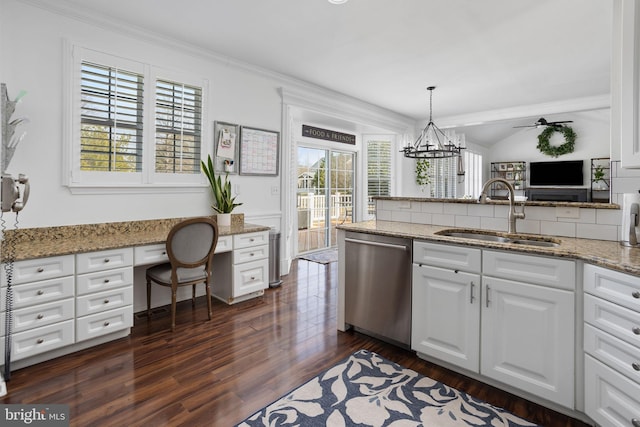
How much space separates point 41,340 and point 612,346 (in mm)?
3206

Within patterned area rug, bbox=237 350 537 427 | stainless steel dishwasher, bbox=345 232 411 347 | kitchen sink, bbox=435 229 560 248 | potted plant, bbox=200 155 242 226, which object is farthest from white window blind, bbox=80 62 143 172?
kitchen sink, bbox=435 229 560 248

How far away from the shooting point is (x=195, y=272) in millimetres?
2926

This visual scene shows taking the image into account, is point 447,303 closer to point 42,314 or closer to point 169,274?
point 169,274

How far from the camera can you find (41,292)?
85.4 inches

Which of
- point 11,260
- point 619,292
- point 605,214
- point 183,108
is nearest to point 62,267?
point 11,260

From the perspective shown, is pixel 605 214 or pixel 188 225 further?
pixel 188 225

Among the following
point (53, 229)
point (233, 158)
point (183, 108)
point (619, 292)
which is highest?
point (183, 108)

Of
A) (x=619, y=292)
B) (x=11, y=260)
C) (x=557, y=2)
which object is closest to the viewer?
(x=619, y=292)

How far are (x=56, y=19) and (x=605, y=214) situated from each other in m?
4.15

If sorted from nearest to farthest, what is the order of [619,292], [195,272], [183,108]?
[619,292]
[195,272]
[183,108]

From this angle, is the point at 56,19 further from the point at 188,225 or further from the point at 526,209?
the point at 526,209

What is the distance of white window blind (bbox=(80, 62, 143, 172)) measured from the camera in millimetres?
2779

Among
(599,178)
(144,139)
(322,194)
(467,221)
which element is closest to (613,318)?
(467,221)

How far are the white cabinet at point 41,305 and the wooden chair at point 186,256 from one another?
65cm
